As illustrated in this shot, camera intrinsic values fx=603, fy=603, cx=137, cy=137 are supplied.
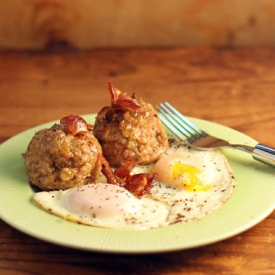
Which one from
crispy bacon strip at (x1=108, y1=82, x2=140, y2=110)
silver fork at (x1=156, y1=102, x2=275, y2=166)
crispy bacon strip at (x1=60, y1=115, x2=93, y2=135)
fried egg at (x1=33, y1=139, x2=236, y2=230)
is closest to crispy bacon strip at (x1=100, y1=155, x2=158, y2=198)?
fried egg at (x1=33, y1=139, x2=236, y2=230)

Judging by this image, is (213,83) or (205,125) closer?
(205,125)

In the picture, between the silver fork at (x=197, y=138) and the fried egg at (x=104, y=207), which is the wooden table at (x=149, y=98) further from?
the silver fork at (x=197, y=138)

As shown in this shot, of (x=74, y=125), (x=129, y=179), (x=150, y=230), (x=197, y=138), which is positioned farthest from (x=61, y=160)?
(x=197, y=138)

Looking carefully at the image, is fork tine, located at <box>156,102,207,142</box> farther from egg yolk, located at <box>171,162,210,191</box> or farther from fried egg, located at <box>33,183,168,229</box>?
fried egg, located at <box>33,183,168,229</box>

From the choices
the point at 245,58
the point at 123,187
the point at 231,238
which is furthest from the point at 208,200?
the point at 245,58

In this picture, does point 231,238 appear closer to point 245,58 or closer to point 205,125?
point 205,125

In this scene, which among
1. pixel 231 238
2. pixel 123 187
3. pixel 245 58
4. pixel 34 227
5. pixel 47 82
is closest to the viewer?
pixel 34 227

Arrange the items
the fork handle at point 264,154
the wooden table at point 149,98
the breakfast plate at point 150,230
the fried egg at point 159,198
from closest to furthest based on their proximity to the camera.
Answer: the breakfast plate at point 150,230 < the wooden table at point 149,98 < the fried egg at point 159,198 < the fork handle at point 264,154

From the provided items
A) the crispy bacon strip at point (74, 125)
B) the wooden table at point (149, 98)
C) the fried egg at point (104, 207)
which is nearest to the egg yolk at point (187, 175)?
the fried egg at point (104, 207)
